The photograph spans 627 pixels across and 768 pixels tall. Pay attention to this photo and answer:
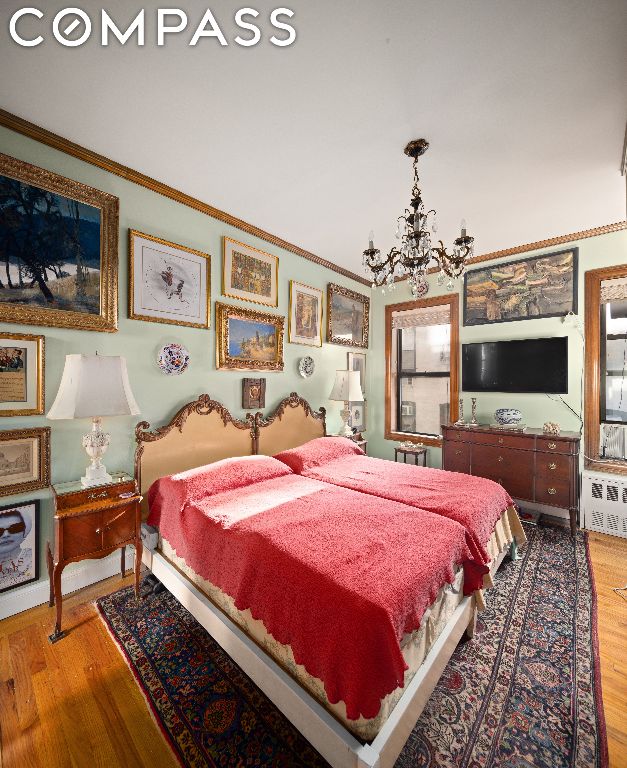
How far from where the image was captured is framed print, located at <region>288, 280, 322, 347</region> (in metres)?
4.33

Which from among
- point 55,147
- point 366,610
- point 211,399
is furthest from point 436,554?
point 55,147

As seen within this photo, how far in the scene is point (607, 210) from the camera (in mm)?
3416

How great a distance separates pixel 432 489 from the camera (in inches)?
109

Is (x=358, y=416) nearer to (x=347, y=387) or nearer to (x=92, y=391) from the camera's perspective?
(x=347, y=387)

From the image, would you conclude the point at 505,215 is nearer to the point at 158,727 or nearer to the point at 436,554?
the point at 436,554

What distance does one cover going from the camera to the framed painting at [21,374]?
2275mm

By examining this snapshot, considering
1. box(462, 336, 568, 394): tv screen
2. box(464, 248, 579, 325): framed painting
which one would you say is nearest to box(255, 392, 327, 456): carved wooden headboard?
box(462, 336, 568, 394): tv screen

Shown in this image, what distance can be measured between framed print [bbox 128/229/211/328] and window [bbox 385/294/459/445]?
322cm

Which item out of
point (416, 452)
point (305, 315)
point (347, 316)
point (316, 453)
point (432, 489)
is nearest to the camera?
point (432, 489)

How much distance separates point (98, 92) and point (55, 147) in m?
0.72

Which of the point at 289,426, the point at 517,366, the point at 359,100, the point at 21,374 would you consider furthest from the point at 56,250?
the point at 517,366

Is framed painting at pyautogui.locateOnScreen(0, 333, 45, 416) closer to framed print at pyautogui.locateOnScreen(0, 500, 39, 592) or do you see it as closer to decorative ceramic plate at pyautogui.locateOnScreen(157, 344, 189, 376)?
framed print at pyautogui.locateOnScreen(0, 500, 39, 592)

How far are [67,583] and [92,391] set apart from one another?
5.13 ft

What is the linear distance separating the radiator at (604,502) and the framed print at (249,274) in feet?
13.5
